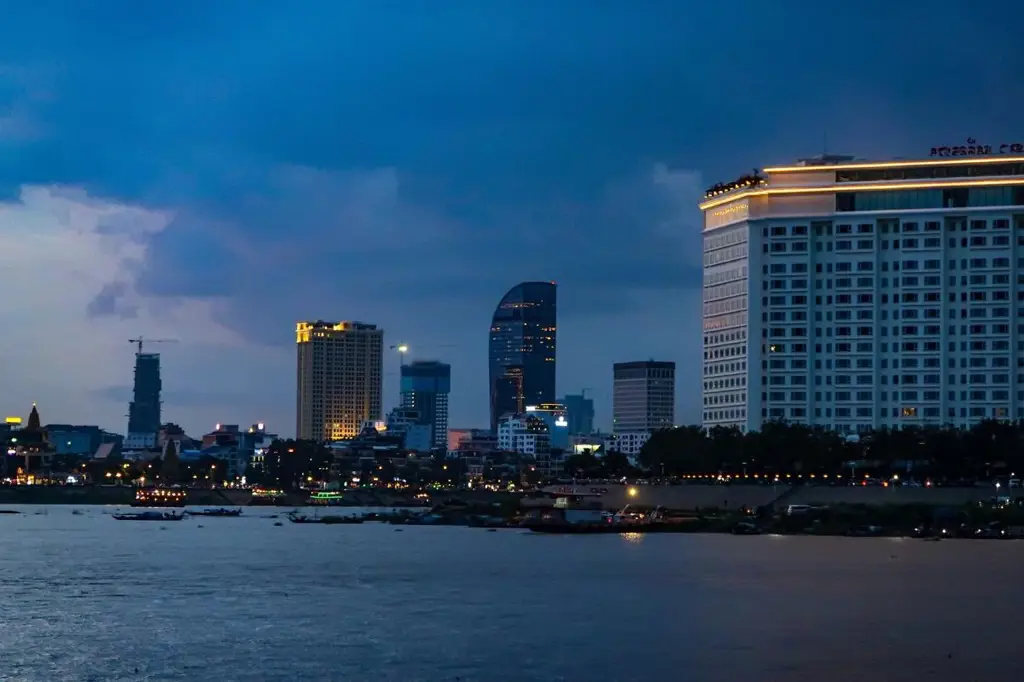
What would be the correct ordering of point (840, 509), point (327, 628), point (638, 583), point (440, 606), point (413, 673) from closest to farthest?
point (413, 673) < point (327, 628) < point (440, 606) < point (638, 583) < point (840, 509)

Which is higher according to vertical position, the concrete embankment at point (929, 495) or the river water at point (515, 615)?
the concrete embankment at point (929, 495)

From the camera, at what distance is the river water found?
233 ft

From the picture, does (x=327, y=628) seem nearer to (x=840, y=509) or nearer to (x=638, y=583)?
(x=638, y=583)

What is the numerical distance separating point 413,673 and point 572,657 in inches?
347

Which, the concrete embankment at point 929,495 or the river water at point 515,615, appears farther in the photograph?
the concrete embankment at point 929,495

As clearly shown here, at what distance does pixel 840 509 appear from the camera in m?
195

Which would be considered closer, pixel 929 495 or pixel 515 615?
pixel 515 615

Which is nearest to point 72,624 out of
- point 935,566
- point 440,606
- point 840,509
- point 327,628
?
point 327,628

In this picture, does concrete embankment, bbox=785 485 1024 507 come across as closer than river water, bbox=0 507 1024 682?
No

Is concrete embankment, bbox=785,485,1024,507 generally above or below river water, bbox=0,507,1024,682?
above

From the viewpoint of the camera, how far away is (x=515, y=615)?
9206 centimetres

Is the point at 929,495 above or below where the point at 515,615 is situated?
above

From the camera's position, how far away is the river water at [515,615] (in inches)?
2795

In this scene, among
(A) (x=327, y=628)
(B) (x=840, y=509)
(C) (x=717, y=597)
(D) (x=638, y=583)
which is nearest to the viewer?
(A) (x=327, y=628)
